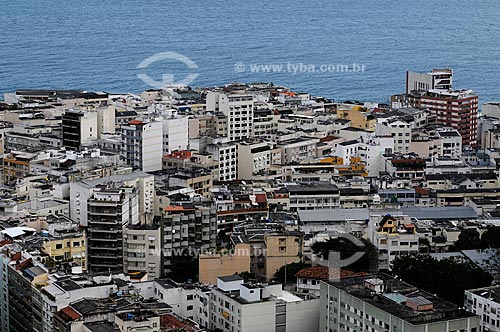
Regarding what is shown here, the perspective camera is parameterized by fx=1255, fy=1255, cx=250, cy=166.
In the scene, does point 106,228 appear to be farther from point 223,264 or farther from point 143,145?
point 143,145

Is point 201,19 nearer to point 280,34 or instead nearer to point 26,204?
point 280,34

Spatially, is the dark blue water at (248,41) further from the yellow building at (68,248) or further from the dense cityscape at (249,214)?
the yellow building at (68,248)

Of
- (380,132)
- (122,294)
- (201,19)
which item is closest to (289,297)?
(122,294)

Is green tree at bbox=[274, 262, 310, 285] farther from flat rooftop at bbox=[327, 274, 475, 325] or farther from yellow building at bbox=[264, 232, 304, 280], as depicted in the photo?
flat rooftop at bbox=[327, 274, 475, 325]

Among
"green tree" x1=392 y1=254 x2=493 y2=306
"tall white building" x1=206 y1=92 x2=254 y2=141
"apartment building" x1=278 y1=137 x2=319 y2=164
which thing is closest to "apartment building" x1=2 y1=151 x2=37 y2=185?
"apartment building" x1=278 y1=137 x2=319 y2=164
